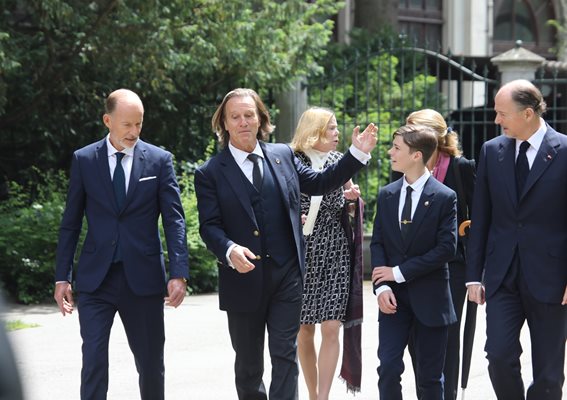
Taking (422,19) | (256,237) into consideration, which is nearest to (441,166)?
(256,237)

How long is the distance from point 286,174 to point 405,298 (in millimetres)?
920

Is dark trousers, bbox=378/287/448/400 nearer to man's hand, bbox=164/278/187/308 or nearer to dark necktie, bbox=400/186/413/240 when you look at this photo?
dark necktie, bbox=400/186/413/240

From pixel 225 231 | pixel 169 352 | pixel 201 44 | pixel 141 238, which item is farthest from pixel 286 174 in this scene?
pixel 201 44

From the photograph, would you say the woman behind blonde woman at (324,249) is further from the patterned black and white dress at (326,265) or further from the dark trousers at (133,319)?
the dark trousers at (133,319)

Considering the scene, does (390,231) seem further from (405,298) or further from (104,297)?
(104,297)

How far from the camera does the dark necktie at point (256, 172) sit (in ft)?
19.4

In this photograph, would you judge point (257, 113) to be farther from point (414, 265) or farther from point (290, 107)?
point (290, 107)

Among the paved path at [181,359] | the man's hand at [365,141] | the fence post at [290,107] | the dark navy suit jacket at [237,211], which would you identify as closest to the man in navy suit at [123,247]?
the dark navy suit jacket at [237,211]

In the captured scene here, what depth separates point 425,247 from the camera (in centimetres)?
606

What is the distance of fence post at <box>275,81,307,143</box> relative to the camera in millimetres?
15055

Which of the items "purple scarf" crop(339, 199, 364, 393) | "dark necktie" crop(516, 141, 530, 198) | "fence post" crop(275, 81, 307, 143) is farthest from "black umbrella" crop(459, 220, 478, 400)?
"fence post" crop(275, 81, 307, 143)

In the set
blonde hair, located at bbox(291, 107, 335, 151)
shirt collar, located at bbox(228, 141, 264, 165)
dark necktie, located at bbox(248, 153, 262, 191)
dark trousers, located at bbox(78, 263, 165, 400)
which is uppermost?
blonde hair, located at bbox(291, 107, 335, 151)

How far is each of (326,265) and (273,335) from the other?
1224 mm

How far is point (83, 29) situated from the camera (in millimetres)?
12977
